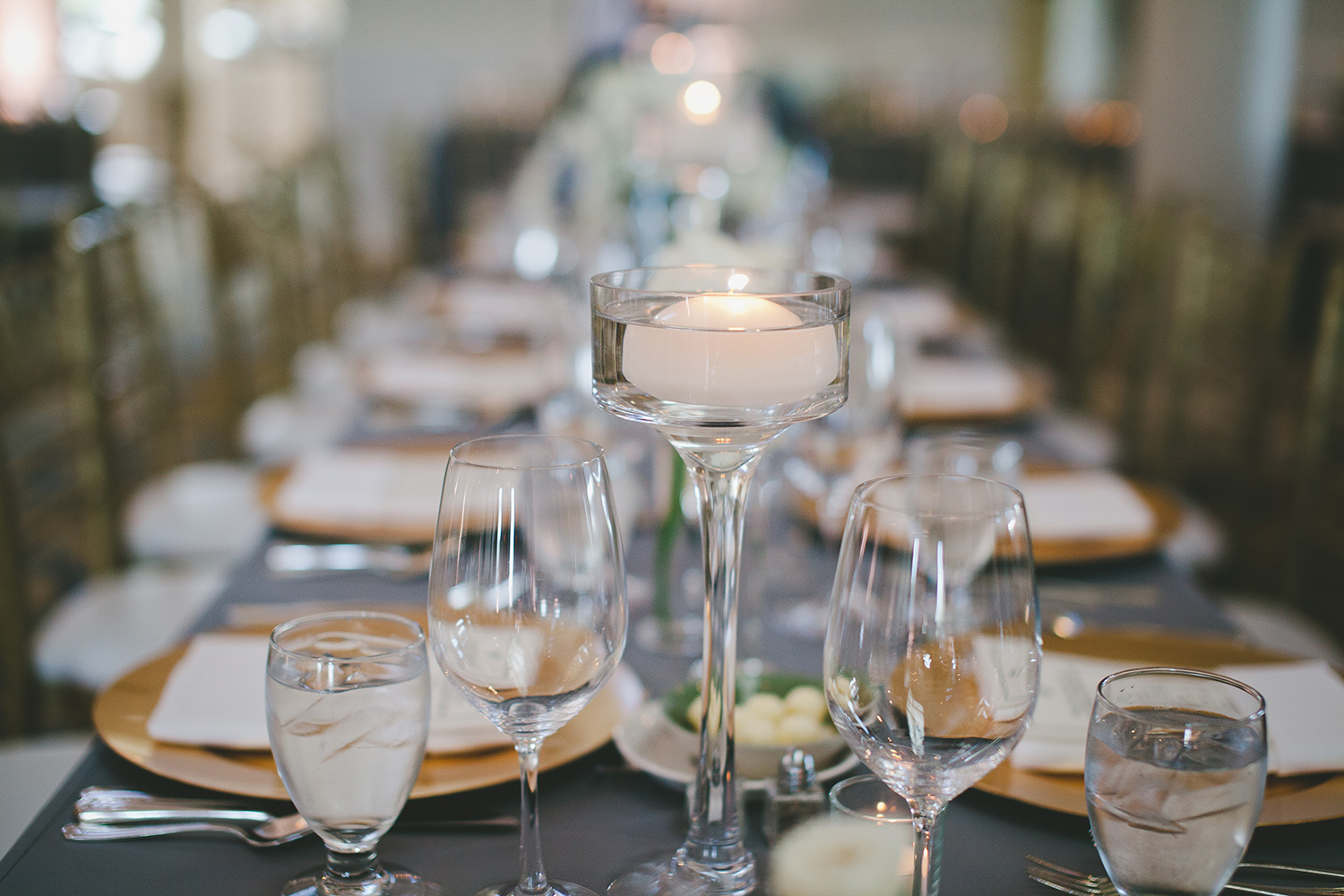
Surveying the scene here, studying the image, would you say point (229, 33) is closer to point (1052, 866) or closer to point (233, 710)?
point (233, 710)

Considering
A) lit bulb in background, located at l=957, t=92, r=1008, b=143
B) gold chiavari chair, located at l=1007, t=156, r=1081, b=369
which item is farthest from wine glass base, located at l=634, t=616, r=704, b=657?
lit bulb in background, located at l=957, t=92, r=1008, b=143

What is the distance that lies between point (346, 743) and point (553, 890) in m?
0.15

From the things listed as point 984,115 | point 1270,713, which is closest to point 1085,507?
point 1270,713

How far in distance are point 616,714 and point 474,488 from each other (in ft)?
0.94

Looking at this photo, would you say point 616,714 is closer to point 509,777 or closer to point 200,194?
point 509,777

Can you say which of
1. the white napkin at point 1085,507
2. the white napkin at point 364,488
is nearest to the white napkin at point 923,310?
the white napkin at point 1085,507

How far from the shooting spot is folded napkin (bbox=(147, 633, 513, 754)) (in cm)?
87

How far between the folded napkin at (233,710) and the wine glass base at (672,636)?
0.81 feet

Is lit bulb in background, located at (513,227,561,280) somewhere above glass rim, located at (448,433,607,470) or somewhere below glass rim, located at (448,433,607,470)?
below

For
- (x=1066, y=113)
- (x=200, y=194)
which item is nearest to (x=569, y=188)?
(x=200, y=194)

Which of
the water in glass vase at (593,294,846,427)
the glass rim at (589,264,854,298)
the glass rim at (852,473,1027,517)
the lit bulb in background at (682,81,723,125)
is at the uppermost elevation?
the lit bulb in background at (682,81,723,125)

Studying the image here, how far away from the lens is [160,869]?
2.47 feet

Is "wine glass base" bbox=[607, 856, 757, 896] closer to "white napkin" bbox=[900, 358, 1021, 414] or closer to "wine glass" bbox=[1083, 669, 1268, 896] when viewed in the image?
"wine glass" bbox=[1083, 669, 1268, 896]

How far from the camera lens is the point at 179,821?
0.79 m
